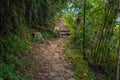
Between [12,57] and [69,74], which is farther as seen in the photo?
[69,74]

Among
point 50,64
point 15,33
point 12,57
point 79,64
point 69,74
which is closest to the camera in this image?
point 12,57

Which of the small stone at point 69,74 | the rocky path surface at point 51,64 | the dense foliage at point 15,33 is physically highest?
the dense foliage at point 15,33

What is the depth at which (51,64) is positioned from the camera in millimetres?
7363

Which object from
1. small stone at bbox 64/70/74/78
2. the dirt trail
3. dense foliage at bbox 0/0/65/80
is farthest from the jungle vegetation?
the dirt trail

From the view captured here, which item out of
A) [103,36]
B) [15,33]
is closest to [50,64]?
[15,33]

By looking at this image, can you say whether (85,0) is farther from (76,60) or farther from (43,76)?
(43,76)

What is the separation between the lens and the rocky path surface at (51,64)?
651cm

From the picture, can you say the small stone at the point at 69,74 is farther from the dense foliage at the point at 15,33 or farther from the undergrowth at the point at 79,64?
the dense foliage at the point at 15,33

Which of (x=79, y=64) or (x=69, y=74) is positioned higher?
(x=79, y=64)

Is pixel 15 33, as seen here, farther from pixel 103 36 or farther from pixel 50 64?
pixel 103 36

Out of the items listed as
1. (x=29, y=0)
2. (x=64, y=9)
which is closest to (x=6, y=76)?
(x=29, y=0)

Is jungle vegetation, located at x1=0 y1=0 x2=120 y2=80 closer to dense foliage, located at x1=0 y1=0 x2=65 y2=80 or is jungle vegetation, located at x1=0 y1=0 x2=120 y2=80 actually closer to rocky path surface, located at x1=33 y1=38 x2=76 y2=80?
dense foliage, located at x1=0 y1=0 x2=65 y2=80

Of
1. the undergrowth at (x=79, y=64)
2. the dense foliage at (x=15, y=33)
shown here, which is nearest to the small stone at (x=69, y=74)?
the undergrowth at (x=79, y=64)

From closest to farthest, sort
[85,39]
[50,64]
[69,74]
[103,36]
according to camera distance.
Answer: [69,74], [50,64], [103,36], [85,39]
